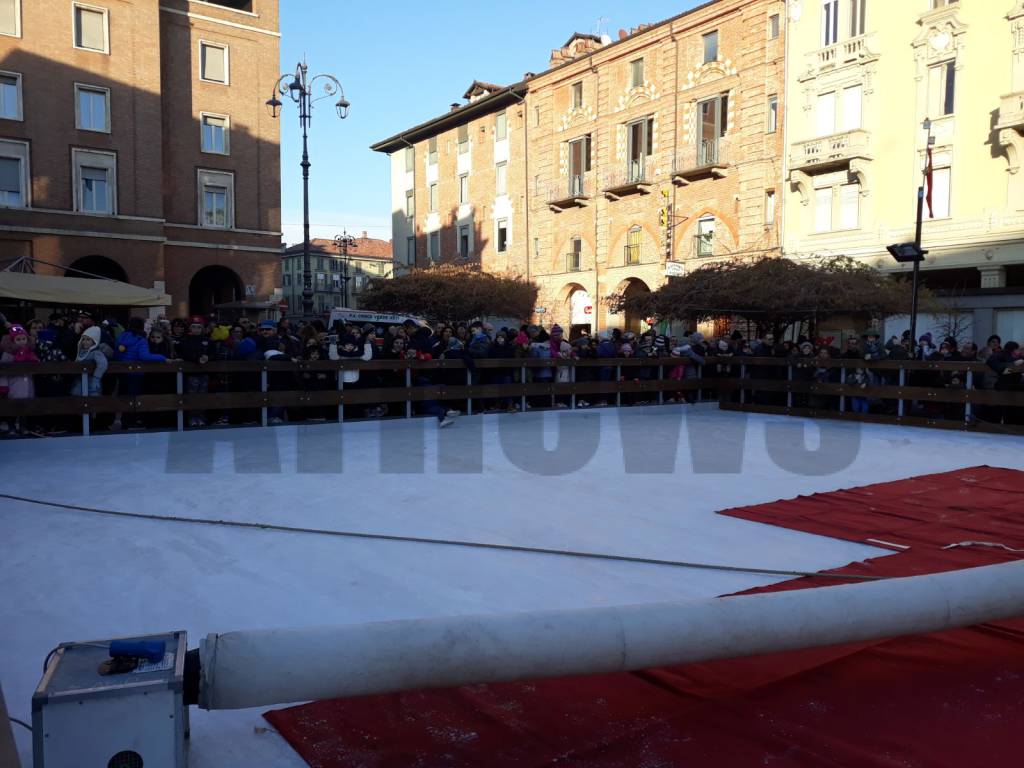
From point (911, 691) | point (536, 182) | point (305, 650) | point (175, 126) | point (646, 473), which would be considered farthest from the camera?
point (536, 182)

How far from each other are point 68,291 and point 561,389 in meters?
9.34

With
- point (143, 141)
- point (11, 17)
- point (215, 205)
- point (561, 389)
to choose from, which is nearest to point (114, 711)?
point (561, 389)

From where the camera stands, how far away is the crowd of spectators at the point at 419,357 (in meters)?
9.88

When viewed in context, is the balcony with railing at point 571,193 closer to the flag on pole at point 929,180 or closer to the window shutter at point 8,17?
the flag on pole at point 929,180

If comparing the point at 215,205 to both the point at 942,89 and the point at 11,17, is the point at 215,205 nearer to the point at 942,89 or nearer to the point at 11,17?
the point at 11,17

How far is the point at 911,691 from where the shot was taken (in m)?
3.28

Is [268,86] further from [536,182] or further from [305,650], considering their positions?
[305,650]

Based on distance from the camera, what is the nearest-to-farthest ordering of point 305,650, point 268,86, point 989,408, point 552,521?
point 305,650, point 552,521, point 989,408, point 268,86

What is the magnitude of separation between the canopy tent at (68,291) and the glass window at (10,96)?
13451 mm

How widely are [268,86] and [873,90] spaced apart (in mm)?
21894

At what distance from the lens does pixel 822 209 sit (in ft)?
88.1

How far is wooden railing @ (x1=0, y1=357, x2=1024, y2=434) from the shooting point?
9.82m

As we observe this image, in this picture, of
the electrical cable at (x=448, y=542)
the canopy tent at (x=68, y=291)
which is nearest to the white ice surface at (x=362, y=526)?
the electrical cable at (x=448, y=542)

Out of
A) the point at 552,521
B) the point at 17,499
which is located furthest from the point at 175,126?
the point at 552,521
